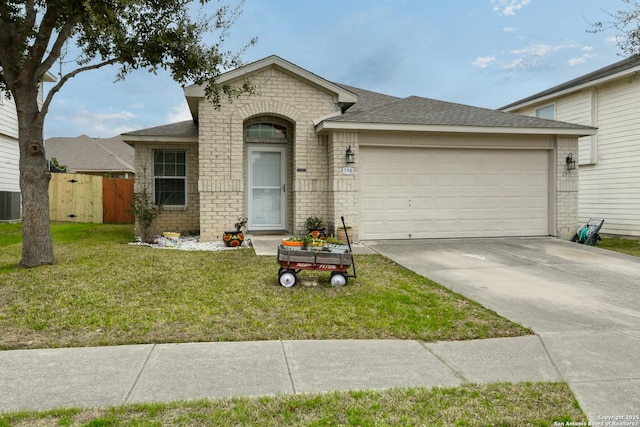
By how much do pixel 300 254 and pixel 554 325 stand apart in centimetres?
339

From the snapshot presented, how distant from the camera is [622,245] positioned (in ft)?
40.3

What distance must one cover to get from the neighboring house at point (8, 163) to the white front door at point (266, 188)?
1009 cm

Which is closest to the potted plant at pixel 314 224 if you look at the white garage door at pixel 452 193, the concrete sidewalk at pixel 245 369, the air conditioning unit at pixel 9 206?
the white garage door at pixel 452 193

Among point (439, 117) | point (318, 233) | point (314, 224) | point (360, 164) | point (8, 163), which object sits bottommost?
point (318, 233)

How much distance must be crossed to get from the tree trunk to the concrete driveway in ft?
22.0

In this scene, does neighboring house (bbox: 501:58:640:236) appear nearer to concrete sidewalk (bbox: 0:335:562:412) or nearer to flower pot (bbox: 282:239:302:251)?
flower pot (bbox: 282:239:302:251)

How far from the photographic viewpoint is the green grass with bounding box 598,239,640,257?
10996 mm

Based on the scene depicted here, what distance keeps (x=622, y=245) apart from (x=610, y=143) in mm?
4072

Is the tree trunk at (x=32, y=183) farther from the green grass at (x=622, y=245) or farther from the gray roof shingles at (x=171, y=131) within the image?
the green grass at (x=622, y=245)

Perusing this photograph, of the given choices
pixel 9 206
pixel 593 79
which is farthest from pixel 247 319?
pixel 9 206

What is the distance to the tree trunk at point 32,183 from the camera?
7.75 meters

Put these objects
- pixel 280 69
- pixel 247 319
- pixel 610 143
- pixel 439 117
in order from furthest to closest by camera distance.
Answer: pixel 610 143
pixel 439 117
pixel 280 69
pixel 247 319

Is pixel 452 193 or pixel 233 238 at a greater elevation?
pixel 452 193

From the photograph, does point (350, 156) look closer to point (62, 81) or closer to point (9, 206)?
point (62, 81)
